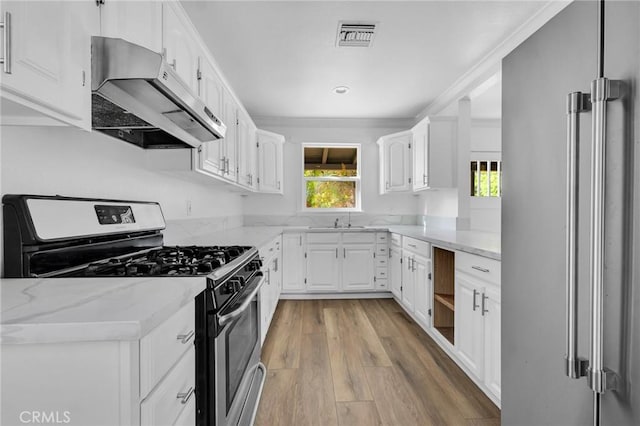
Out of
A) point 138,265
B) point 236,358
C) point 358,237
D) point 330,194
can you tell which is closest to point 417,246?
point 358,237

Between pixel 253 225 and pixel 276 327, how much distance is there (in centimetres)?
190

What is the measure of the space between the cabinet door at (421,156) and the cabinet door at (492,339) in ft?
6.68

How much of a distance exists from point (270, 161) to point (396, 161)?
166 cm

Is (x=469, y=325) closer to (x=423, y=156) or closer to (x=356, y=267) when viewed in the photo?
(x=356, y=267)

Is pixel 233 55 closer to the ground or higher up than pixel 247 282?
higher up

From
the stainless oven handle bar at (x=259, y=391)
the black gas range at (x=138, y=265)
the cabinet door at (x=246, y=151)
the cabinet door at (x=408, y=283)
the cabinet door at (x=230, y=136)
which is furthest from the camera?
the cabinet door at (x=408, y=283)

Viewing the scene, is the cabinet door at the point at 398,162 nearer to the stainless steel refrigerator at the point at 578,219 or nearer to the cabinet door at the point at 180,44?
the cabinet door at the point at 180,44

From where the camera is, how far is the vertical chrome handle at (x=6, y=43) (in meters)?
0.76

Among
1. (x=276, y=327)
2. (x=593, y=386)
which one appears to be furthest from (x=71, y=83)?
(x=276, y=327)

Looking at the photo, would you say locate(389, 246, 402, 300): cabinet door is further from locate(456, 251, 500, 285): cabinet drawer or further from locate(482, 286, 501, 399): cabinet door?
locate(482, 286, 501, 399): cabinet door

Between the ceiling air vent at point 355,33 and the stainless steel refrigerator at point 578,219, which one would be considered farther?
the ceiling air vent at point 355,33

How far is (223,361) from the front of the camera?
1229 millimetres

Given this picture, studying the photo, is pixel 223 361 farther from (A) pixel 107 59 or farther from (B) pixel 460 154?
(B) pixel 460 154

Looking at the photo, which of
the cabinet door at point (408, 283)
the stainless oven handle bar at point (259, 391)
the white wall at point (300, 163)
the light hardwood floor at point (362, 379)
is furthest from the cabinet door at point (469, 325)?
the white wall at point (300, 163)
